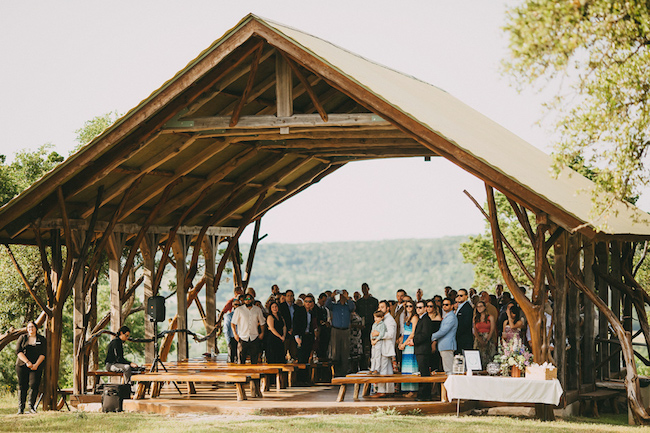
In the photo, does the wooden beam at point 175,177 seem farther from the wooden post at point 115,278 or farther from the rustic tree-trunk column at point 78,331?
the rustic tree-trunk column at point 78,331

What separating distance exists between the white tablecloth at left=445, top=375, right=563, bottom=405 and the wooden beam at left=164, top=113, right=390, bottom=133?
12.4 ft

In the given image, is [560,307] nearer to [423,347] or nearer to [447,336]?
[447,336]

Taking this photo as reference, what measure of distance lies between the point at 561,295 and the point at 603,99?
448 centimetres

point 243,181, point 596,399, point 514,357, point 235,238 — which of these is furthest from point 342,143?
point 596,399

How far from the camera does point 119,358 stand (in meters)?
13.7

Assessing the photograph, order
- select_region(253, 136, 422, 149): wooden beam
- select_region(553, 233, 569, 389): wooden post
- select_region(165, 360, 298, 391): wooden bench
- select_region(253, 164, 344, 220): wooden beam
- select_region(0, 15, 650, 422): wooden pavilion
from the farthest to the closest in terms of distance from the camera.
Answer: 1. select_region(253, 164, 344, 220): wooden beam
2. select_region(253, 136, 422, 149): wooden beam
3. select_region(165, 360, 298, 391): wooden bench
4. select_region(553, 233, 569, 389): wooden post
5. select_region(0, 15, 650, 422): wooden pavilion

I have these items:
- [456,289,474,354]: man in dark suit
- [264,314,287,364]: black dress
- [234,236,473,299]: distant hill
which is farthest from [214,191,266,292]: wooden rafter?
[234,236,473,299]: distant hill

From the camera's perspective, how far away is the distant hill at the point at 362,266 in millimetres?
109375

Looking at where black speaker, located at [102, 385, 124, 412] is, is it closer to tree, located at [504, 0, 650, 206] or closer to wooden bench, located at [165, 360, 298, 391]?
wooden bench, located at [165, 360, 298, 391]

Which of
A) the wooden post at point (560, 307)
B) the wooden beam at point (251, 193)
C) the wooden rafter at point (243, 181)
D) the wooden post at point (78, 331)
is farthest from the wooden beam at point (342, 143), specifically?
the wooden post at point (78, 331)

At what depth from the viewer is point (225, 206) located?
58.5 ft

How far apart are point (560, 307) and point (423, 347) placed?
2.05 metres

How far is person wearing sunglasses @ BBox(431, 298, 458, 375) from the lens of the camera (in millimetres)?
11925

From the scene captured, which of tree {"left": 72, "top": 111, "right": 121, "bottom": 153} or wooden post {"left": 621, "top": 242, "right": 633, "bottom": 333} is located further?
tree {"left": 72, "top": 111, "right": 121, "bottom": 153}
